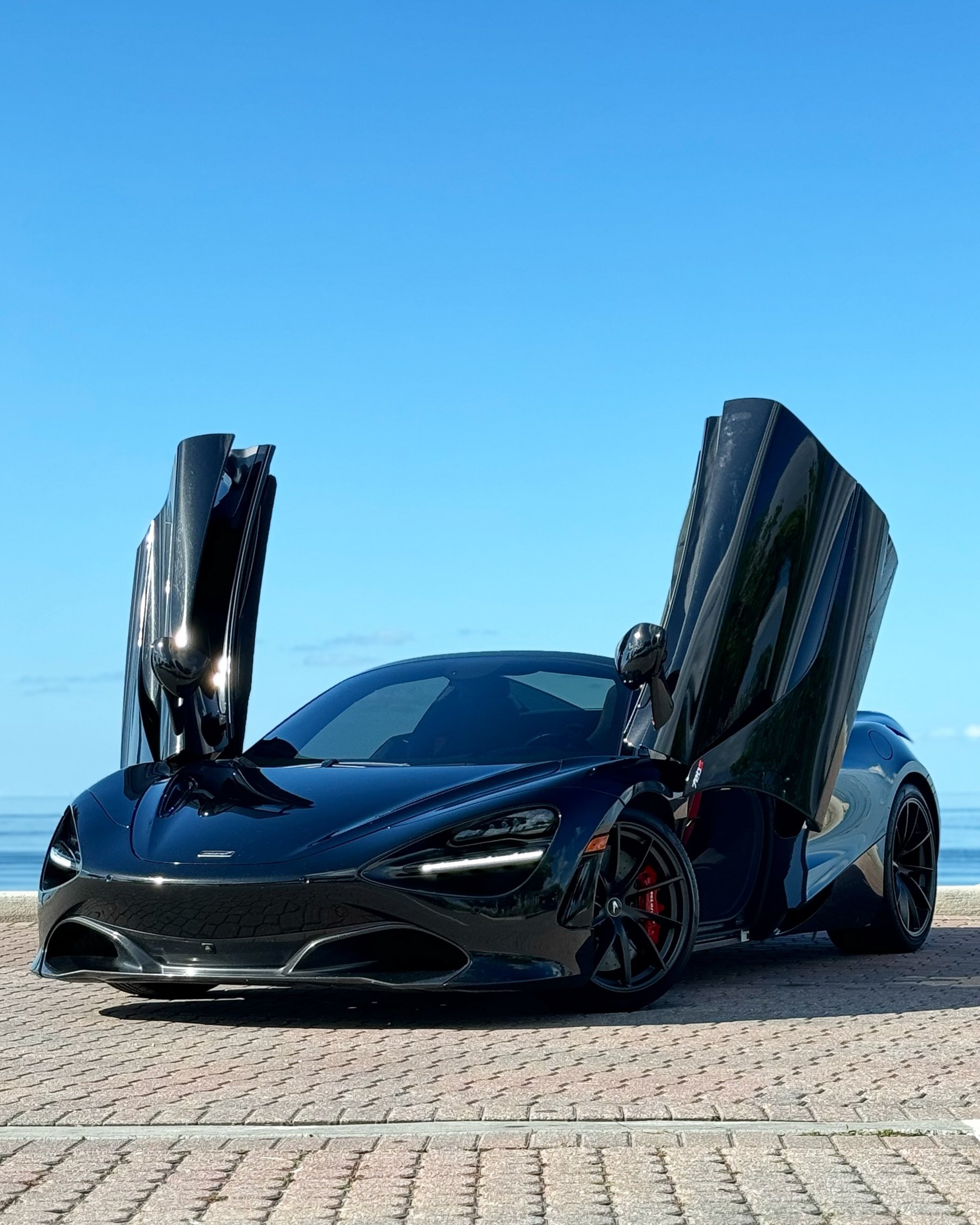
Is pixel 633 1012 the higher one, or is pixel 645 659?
pixel 645 659

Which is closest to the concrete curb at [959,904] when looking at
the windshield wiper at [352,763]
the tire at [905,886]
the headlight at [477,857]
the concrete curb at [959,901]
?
the concrete curb at [959,901]

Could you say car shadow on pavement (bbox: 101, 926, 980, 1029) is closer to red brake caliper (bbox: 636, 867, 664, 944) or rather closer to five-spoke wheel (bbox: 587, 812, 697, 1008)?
five-spoke wheel (bbox: 587, 812, 697, 1008)

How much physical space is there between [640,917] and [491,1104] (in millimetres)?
1990

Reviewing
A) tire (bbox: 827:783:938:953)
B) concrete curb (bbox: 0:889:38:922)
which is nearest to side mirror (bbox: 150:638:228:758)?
tire (bbox: 827:783:938:953)

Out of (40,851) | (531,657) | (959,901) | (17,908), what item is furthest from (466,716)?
(40,851)

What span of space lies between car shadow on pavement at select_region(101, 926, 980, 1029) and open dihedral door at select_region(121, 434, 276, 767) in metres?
1.10

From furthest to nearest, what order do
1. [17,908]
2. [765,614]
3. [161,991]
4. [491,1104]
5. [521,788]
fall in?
[17,908]
[765,614]
[161,991]
[521,788]
[491,1104]

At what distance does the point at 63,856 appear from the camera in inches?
259

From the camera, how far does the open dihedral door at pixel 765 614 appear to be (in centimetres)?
695

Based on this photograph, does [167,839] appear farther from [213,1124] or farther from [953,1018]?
[953,1018]

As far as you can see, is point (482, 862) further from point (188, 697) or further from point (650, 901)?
point (188, 697)

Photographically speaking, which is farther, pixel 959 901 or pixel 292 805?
pixel 959 901

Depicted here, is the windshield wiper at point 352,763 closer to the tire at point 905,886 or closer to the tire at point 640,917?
the tire at point 640,917

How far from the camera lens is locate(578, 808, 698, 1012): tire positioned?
6.29 meters
